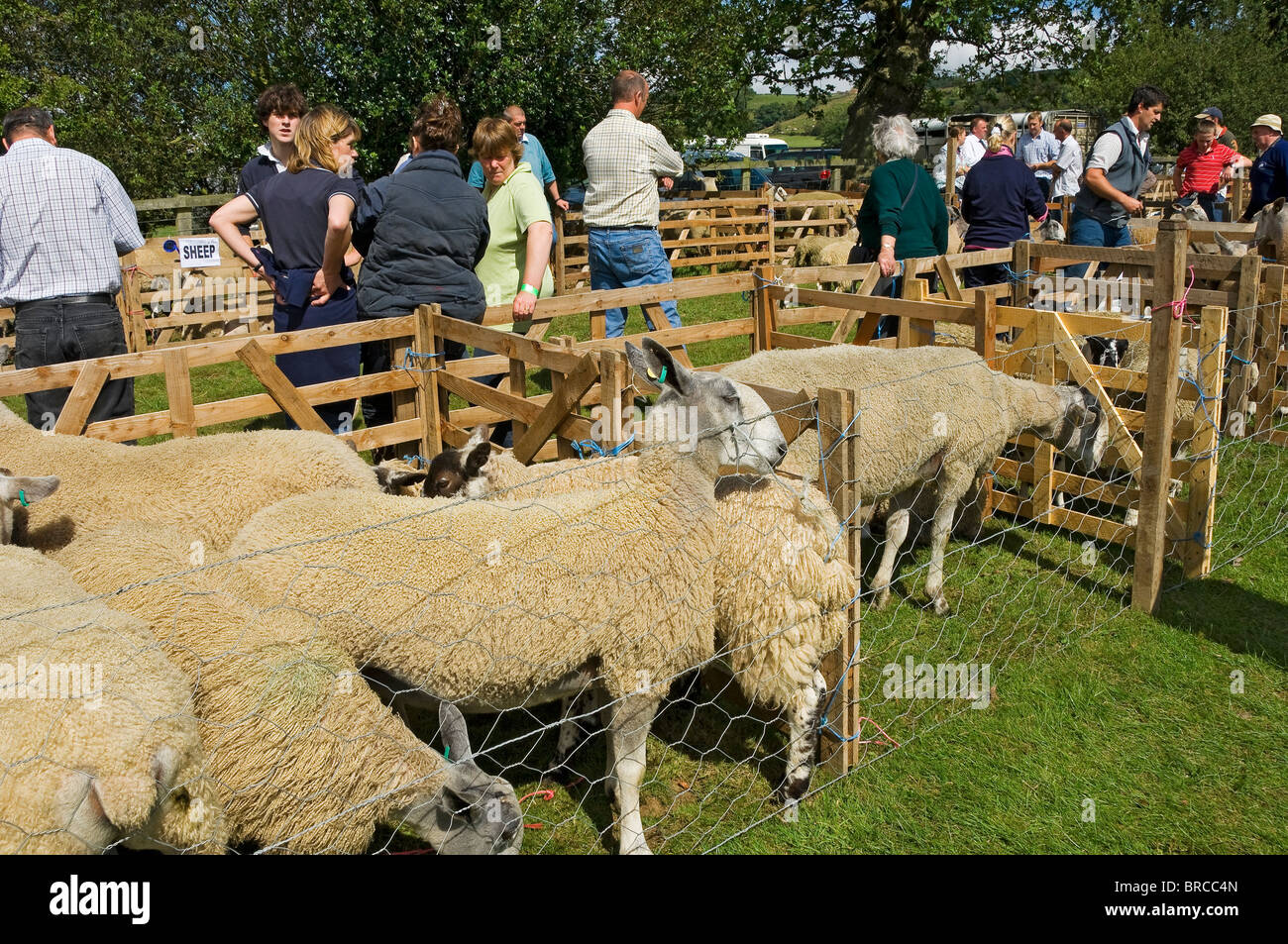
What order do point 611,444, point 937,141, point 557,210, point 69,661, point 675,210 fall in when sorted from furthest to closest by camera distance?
point 937,141 → point 675,210 → point 557,210 → point 611,444 → point 69,661

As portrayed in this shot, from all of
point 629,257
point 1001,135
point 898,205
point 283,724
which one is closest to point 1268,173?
point 1001,135

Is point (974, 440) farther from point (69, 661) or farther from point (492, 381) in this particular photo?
point (69, 661)

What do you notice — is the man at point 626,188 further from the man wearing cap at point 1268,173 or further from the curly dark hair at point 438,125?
the man wearing cap at point 1268,173

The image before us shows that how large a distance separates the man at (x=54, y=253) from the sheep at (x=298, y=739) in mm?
2663

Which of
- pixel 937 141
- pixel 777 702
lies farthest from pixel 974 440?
pixel 937 141

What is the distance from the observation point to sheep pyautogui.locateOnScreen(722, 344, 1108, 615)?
5051 mm

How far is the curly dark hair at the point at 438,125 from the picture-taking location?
5.81 meters

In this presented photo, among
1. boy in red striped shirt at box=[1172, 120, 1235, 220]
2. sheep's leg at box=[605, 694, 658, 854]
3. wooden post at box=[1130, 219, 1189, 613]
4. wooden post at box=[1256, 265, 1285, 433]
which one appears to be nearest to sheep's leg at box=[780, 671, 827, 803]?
sheep's leg at box=[605, 694, 658, 854]

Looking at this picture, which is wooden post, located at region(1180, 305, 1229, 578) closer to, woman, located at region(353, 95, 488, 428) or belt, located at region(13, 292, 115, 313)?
woman, located at region(353, 95, 488, 428)

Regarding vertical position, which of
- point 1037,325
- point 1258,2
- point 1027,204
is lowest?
point 1037,325

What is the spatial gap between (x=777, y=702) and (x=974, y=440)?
223 centimetres

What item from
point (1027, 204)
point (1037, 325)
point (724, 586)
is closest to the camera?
point (724, 586)

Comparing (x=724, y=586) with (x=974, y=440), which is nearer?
(x=724, y=586)

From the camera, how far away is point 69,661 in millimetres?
2430
